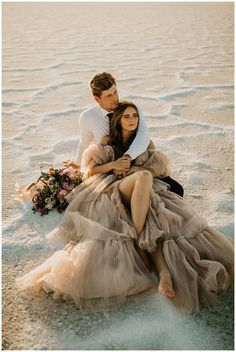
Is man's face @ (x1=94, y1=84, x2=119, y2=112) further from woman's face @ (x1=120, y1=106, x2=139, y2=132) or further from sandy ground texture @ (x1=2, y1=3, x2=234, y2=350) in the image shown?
sandy ground texture @ (x1=2, y1=3, x2=234, y2=350)

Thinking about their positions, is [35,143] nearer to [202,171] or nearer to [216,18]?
[202,171]

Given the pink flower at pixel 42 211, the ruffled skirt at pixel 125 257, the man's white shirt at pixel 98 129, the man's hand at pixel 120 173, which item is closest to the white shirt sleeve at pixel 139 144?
the man's white shirt at pixel 98 129

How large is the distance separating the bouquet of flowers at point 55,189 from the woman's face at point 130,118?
21.7 inches

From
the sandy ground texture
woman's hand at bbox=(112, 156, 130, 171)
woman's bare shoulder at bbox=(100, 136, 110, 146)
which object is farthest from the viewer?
woman's bare shoulder at bbox=(100, 136, 110, 146)

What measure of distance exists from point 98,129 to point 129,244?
894 mm

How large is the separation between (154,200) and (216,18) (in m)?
10.8

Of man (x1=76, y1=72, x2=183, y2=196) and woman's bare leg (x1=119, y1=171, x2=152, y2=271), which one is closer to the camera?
woman's bare leg (x1=119, y1=171, x2=152, y2=271)

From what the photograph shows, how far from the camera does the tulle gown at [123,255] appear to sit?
190 cm

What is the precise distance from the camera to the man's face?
2523 mm

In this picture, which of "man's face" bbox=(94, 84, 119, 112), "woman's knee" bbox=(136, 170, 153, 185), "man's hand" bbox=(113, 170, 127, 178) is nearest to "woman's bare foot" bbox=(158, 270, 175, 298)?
"woman's knee" bbox=(136, 170, 153, 185)

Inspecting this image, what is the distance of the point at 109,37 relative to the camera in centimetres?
900

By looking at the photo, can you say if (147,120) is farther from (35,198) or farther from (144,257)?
(144,257)

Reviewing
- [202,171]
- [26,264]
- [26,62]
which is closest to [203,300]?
[26,264]

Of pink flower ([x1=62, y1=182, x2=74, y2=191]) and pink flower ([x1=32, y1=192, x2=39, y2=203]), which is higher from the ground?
pink flower ([x1=62, y1=182, x2=74, y2=191])
